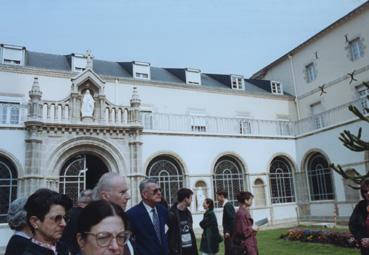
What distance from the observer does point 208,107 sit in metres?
22.0

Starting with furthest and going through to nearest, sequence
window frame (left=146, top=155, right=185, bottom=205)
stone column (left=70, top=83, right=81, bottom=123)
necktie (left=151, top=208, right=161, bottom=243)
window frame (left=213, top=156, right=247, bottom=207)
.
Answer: window frame (left=213, top=156, right=247, bottom=207) < window frame (left=146, top=155, right=185, bottom=205) < stone column (left=70, top=83, right=81, bottom=123) < necktie (left=151, top=208, right=161, bottom=243)

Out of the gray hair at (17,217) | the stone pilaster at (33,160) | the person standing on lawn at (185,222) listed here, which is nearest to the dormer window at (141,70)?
the stone pilaster at (33,160)

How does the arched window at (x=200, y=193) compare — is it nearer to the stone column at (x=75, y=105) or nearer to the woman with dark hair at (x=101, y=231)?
the stone column at (x=75, y=105)

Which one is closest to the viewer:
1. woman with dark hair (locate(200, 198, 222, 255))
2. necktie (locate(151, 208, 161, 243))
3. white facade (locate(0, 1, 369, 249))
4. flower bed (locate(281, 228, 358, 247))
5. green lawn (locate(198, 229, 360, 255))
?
necktie (locate(151, 208, 161, 243))

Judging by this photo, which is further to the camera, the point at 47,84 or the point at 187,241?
the point at 47,84

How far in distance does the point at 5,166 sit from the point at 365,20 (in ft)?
64.9

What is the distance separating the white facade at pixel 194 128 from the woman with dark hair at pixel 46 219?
11231mm

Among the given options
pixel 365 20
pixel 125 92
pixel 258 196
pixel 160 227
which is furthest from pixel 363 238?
pixel 365 20

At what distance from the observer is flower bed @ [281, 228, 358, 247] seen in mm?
10211

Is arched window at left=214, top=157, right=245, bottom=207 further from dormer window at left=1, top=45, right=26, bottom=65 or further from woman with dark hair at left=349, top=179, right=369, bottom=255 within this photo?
woman with dark hair at left=349, top=179, right=369, bottom=255

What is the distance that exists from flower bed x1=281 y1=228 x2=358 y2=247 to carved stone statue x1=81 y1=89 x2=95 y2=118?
9.31 meters

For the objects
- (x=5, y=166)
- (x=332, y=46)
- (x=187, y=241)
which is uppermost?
(x=332, y=46)

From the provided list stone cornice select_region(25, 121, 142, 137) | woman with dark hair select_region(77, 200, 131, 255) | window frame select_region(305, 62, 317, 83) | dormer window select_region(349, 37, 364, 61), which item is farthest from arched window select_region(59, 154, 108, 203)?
window frame select_region(305, 62, 317, 83)

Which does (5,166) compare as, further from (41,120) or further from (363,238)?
(363,238)
